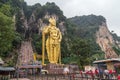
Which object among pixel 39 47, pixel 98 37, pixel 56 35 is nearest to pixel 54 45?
pixel 56 35

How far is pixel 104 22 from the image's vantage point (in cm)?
11194

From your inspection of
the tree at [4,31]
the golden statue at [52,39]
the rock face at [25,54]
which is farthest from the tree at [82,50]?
the golden statue at [52,39]

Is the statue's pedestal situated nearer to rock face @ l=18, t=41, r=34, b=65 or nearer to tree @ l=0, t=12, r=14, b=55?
tree @ l=0, t=12, r=14, b=55

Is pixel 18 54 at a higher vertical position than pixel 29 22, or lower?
lower

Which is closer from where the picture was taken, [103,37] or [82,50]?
[82,50]

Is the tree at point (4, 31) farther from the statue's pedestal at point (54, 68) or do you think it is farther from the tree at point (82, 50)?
the tree at point (82, 50)

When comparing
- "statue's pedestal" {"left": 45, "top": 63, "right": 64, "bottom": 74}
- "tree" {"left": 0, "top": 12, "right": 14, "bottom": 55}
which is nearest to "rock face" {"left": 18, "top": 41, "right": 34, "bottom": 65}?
"tree" {"left": 0, "top": 12, "right": 14, "bottom": 55}

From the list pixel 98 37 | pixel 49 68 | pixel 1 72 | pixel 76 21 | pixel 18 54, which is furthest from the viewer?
pixel 76 21

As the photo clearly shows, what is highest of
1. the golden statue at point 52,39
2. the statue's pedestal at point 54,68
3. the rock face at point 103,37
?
the rock face at point 103,37

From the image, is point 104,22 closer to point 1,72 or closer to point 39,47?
point 39,47

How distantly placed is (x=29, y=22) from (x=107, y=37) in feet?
162

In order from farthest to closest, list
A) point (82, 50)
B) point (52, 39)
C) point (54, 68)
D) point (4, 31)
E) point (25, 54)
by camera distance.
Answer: point (25, 54) → point (82, 50) → point (4, 31) → point (52, 39) → point (54, 68)

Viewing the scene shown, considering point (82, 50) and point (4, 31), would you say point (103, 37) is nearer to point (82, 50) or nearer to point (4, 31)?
point (82, 50)

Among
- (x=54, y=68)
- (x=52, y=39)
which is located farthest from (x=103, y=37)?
(x=54, y=68)
